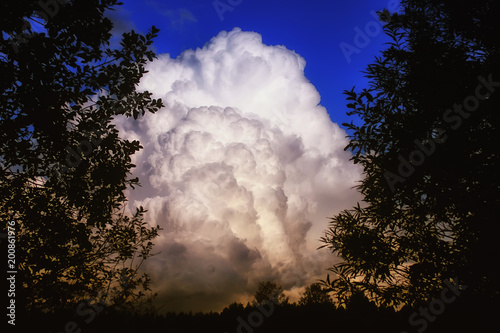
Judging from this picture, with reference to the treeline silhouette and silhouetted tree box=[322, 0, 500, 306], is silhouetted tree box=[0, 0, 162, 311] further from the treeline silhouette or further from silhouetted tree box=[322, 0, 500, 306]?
silhouetted tree box=[322, 0, 500, 306]

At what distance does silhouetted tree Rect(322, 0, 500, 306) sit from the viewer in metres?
6.20

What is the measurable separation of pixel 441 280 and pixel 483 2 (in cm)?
791

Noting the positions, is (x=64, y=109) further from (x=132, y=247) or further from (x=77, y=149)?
(x=132, y=247)

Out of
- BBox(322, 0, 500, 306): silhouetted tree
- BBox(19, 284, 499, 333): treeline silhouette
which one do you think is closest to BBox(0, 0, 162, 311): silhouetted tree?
BBox(19, 284, 499, 333): treeline silhouette

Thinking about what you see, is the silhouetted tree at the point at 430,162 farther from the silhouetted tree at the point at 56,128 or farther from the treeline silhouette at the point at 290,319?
the silhouetted tree at the point at 56,128

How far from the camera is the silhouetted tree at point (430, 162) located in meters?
6.20

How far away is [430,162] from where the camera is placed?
6.56 meters

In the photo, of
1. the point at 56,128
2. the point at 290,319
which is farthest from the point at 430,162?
the point at 56,128

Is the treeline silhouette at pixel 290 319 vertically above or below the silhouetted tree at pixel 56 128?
below

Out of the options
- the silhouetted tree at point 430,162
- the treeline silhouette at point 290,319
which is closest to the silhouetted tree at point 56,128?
the treeline silhouette at point 290,319

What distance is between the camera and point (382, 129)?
7559 millimetres

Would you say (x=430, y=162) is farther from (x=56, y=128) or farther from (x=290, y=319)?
(x=56, y=128)

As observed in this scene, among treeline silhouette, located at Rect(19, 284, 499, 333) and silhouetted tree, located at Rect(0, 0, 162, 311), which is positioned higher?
silhouetted tree, located at Rect(0, 0, 162, 311)

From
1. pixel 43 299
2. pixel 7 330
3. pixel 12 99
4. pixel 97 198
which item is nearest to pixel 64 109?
pixel 12 99
